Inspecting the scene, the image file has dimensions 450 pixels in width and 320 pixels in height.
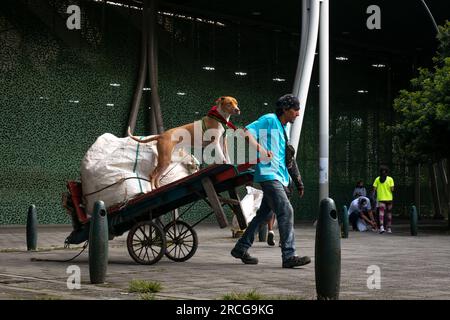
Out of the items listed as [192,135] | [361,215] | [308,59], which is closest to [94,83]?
[308,59]

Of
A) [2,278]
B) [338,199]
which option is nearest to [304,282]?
[2,278]

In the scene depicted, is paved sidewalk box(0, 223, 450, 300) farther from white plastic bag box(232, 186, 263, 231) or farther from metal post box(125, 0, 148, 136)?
metal post box(125, 0, 148, 136)

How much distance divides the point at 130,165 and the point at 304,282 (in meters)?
3.94

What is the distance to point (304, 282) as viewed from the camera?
32.7ft

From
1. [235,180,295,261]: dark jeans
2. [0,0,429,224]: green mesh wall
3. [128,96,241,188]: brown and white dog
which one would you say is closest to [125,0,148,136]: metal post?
[0,0,429,224]: green mesh wall

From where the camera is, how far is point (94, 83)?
89.4 feet

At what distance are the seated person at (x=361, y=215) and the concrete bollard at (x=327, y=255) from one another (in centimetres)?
1674

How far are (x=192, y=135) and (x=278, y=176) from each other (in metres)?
2.42

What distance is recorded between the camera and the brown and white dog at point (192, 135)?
1314cm

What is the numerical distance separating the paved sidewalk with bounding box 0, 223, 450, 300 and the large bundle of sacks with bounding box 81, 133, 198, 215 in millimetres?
969

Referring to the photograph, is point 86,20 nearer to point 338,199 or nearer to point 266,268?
point 338,199

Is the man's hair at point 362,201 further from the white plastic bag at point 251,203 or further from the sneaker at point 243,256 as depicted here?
the sneaker at point 243,256

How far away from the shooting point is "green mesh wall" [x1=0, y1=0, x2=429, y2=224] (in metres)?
25.4

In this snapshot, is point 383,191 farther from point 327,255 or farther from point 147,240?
point 327,255
